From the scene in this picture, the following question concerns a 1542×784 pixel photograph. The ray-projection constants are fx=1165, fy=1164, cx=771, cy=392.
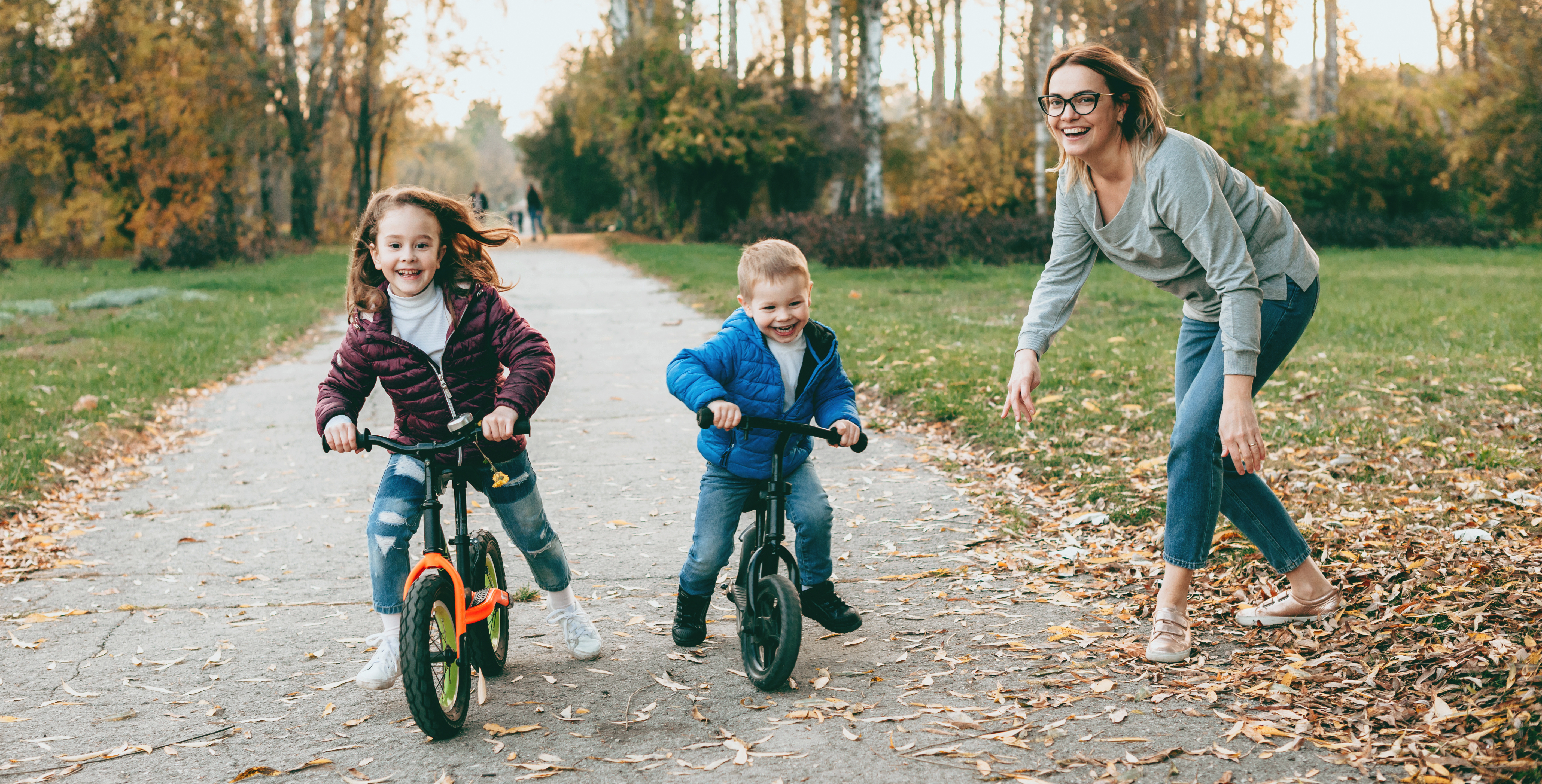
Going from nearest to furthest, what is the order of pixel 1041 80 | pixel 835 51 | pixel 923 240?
pixel 923 240 → pixel 1041 80 → pixel 835 51

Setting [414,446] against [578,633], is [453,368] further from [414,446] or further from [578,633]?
[578,633]

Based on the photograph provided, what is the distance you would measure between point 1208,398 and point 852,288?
13.3 meters

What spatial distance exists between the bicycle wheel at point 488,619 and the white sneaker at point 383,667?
0.25 m

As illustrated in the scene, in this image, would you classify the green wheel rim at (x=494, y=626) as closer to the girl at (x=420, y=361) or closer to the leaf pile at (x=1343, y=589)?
the girl at (x=420, y=361)

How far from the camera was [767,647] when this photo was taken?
3.70 m

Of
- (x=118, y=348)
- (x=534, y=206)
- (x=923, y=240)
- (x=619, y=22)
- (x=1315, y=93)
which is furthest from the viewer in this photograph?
(x=1315, y=93)

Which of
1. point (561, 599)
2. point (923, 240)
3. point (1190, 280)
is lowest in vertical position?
point (561, 599)

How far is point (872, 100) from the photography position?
26.9m

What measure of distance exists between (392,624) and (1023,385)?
2160 mm

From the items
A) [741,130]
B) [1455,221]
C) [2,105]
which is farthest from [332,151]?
[1455,221]

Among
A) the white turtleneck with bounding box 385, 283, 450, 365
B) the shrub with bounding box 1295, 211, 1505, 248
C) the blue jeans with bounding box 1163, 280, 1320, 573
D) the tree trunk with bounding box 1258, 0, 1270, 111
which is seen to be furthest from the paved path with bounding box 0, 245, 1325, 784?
the tree trunk with bounding box 1258, 0, 1270, 111

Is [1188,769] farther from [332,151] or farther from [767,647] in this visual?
[332,151]

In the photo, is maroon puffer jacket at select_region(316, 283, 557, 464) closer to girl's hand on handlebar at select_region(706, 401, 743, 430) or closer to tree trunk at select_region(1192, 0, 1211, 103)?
girl's hand on handlebar at select_region(706, 401, 743, 430)

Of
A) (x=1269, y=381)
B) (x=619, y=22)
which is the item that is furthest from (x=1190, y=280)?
(x=619, y=22)
